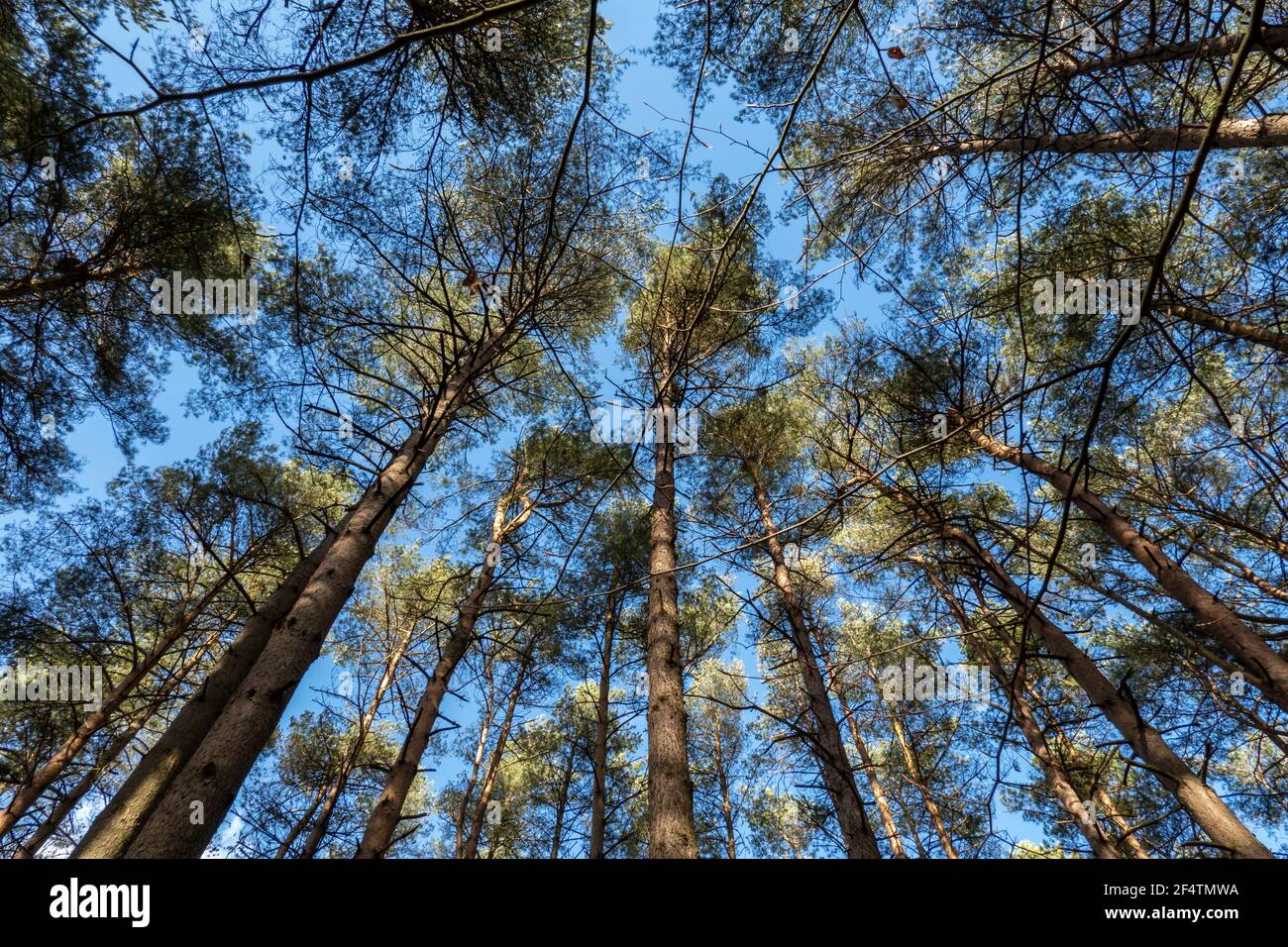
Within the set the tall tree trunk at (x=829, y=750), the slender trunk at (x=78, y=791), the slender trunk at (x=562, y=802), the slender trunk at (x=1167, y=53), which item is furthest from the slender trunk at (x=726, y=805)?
the slender trunk at (x=1167, y=53)

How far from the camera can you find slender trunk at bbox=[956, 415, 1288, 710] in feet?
12.0

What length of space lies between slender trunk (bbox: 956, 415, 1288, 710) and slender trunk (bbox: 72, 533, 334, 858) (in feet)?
15.1

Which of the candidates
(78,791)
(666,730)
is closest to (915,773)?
(666,730)

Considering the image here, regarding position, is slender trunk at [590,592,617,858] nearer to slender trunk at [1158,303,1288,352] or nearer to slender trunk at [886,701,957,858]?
slender trunk at [886,701,957,858]

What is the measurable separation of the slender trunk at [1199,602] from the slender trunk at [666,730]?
2.51 meters

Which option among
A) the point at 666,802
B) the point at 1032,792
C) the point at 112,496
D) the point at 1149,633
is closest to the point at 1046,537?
the point at 1149,633

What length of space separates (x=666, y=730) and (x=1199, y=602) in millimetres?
4547

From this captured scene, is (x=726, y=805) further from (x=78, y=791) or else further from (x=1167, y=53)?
(x=1167, y=53)

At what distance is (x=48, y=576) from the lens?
691cm

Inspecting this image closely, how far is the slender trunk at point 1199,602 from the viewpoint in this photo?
365cm

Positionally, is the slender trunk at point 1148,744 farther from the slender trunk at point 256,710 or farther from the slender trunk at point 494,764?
the slender trunk at point 494,764

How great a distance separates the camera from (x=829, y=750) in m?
4.77

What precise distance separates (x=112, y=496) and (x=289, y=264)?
4.56m
